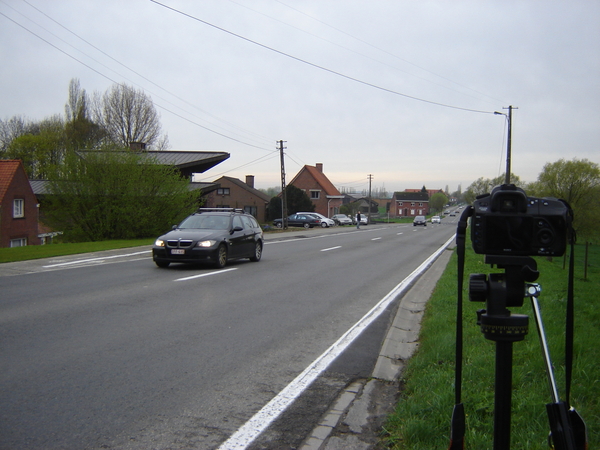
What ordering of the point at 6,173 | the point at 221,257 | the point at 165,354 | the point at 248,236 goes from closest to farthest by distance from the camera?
1. the point at 165,354
2. the point at 221,257
3. the point at 248,236
4. the point at 6,173

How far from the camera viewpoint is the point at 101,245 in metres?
19.8

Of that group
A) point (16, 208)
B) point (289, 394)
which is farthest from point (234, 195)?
point (289, 394)

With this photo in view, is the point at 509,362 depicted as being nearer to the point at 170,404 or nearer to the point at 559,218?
the point at 559,218

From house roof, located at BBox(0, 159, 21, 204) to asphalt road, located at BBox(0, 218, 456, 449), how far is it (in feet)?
87.3

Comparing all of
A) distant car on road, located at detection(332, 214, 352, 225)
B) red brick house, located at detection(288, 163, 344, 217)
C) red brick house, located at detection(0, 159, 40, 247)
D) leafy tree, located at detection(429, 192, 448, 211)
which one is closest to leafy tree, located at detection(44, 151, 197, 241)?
red brick house, located at detection(0, 159, 40, 247)

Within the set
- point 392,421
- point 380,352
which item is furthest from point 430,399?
point 380,352

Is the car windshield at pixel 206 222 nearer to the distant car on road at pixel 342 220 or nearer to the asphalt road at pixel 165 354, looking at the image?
the asphalt road at pixel 165 354

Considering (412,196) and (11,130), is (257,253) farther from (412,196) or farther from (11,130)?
(412,196)

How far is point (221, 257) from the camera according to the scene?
13672 mm

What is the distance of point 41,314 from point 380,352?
4857 mm

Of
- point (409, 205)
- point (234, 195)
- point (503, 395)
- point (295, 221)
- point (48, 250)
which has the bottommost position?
point (48, 250)

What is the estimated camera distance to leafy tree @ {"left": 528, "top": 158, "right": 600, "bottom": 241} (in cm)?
3142

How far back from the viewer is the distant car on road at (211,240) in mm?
13078

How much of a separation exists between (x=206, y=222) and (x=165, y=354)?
9.17m
